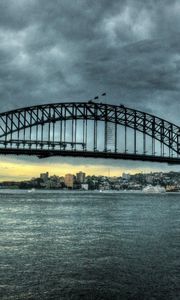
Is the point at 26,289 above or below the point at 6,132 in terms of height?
below

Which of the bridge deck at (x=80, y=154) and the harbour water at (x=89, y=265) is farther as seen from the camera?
the bridge deck at (x=80, y=154)

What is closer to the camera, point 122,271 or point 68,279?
point 68,279

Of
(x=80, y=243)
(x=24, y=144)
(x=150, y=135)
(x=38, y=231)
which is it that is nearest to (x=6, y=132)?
(x=24, y=144)

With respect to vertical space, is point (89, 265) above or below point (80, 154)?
below

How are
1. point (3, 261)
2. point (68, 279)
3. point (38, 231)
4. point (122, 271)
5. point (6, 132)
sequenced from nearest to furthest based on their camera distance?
point (68, 279) → point (122, 271) → point (3, 261) → point (38, 231) → point (6, 132)

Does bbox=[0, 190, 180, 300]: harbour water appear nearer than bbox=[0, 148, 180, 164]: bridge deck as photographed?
Yes

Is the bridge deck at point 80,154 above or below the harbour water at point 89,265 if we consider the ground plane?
above

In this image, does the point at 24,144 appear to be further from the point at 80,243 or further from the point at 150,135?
the point at 80,243

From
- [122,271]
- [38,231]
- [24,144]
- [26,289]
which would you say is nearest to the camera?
A: [26,289]

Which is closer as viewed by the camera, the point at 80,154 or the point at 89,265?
the point at 89,265

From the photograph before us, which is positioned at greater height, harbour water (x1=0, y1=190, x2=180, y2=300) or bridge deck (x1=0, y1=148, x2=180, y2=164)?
bridge deck (x1=0, y1=148, x2=180, y2=164)
